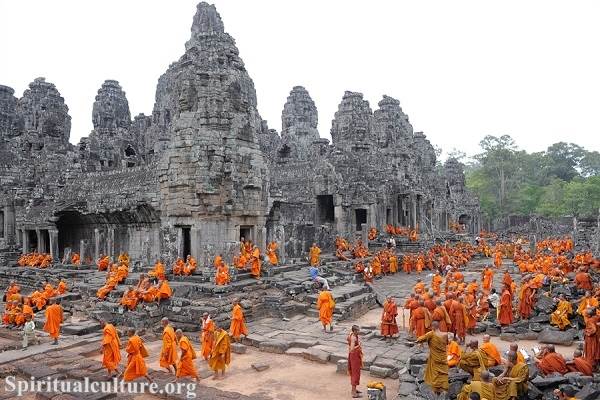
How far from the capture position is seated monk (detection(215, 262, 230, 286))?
44.5 ft

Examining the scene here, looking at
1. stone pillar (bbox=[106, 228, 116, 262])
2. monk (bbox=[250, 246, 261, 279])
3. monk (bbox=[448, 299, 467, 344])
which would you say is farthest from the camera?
stone pillar (bbox=[106, 228, 116, 262])

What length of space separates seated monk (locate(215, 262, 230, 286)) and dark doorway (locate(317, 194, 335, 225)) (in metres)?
12.9

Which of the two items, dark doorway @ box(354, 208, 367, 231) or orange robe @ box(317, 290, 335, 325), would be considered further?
dark doorway @ box(354, 208, 367, 231)

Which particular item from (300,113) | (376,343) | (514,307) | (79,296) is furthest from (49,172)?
(514,307)

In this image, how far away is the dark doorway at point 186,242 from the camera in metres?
15.6

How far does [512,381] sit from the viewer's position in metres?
6.08

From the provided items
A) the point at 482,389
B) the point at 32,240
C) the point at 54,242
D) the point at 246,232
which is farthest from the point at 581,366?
the point at 32,240

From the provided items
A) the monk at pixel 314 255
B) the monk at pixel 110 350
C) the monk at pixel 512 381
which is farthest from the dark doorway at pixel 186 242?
the monk at pixel 512 381

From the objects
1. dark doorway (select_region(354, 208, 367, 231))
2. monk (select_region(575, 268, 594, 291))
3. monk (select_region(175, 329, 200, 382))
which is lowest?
monk (select_region(175, 329, 200, 382))

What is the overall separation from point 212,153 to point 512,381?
11.3 metres

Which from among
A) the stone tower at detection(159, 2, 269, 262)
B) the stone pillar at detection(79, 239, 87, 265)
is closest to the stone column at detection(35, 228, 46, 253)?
the stone pillar at detection(79, 239, 87, 265)

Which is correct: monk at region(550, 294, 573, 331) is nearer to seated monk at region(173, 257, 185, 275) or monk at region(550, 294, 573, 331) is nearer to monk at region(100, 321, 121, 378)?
monk at region(100, 321, 121, 378)

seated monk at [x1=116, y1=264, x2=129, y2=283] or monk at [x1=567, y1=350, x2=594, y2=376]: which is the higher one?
seated monk at [x1=116, y1=264, x2=129, y2=283]

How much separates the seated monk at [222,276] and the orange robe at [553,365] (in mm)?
8577
